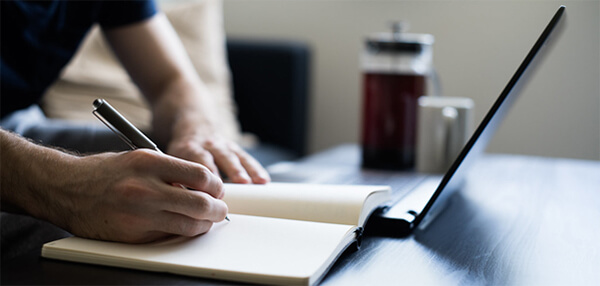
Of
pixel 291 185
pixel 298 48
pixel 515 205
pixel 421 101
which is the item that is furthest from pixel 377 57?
pixel 298 48

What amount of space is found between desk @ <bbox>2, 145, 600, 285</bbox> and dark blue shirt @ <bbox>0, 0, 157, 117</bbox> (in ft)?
1.93

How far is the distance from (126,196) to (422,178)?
23.4 inches

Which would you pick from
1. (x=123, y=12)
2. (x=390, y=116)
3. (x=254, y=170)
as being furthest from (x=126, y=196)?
(x=123, y=12)

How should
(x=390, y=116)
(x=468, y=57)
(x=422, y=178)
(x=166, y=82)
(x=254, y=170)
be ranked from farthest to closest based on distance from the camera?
(x=468, y=57) → (x=166, y=82) → (x=390, y=116) → (x=422, y=178) → (x=254, y=170)

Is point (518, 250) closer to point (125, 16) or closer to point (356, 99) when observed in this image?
point (125, 16)

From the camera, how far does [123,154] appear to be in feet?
1.75

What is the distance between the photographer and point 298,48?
244cm

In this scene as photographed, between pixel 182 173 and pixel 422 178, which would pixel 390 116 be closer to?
pixel 422 178

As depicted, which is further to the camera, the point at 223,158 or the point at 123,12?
the point at 123,12

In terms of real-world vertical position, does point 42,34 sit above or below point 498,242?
above

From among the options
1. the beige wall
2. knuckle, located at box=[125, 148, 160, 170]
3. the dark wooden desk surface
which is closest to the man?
knuckle, located at box=[125, 148, 160, 170]

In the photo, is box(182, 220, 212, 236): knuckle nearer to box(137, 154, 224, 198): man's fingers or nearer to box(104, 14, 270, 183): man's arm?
box(137, 154, 224, 198): man's fingers

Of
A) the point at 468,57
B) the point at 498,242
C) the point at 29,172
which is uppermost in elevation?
the point at 29,172

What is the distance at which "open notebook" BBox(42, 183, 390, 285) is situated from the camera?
18.3 inches
